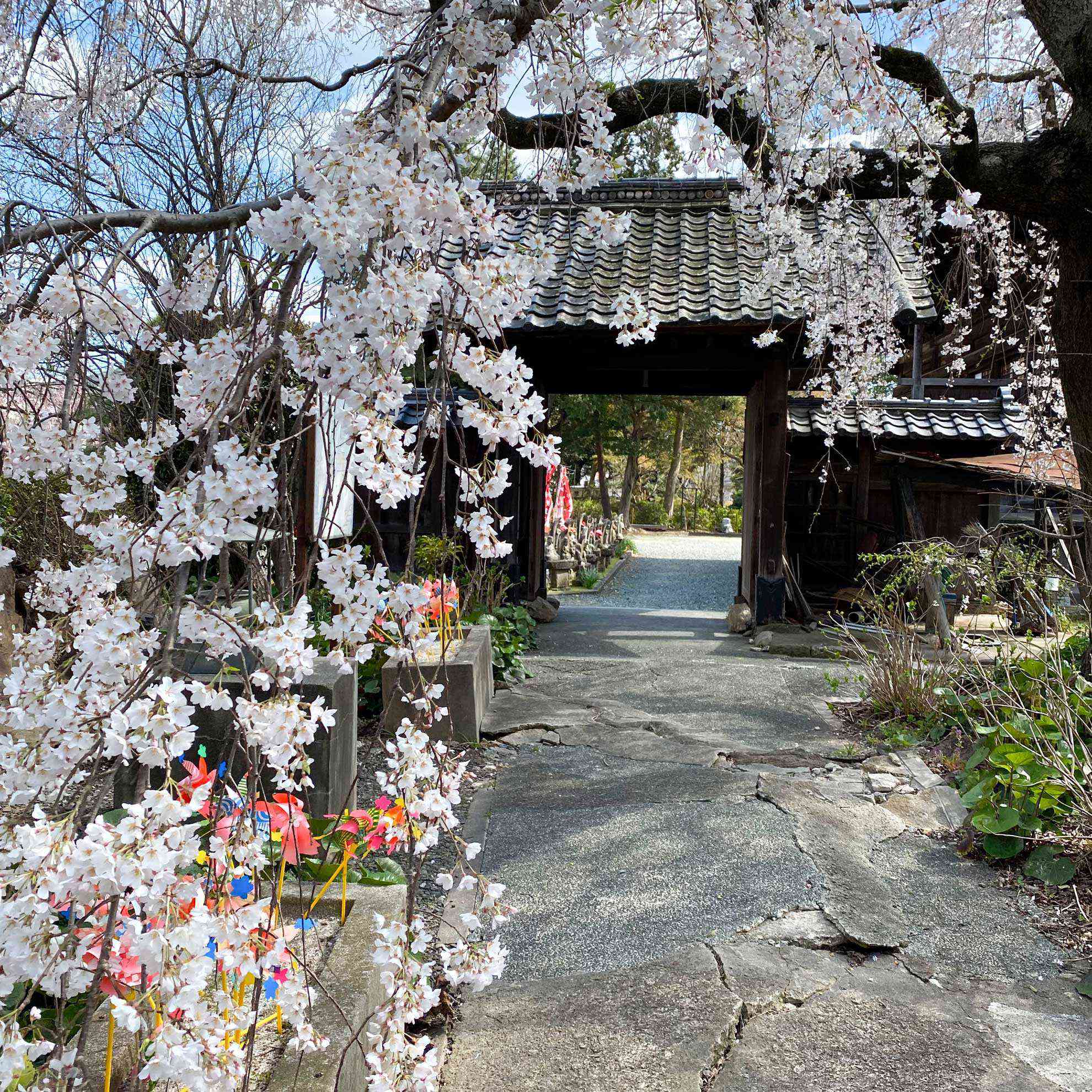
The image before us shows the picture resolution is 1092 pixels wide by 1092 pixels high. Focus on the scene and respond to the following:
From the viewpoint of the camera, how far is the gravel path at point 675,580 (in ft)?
41.5

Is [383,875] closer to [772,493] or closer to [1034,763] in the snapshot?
[1034,763]

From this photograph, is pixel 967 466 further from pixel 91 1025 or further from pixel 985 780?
pixel 91 1025

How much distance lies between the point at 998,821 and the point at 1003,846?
0.32ft

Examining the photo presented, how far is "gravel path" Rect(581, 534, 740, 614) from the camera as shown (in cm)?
1264

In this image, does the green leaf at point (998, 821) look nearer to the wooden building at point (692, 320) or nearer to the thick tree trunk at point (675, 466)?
the wooden building at point (692, 320)

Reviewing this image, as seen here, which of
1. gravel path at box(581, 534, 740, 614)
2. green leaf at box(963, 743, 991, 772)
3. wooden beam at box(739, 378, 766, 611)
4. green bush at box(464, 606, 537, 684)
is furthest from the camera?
gravel path at box(581, 534, 740, 614)

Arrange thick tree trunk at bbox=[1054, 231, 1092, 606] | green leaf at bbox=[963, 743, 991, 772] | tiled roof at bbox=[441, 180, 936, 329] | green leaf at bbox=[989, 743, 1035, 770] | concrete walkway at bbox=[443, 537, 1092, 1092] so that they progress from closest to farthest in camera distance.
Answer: concrete walkway at bbox=[443, 537, 1092, 1092]
green leaf at bbox=[989, 743, 1035, 770]
green leaf at bbox=[963, 743, 991, 772]
thick tree trunk at bbox=[1054, 231, 1092, 606]
tiled roof at bbox=[441, 180, 936, 329]

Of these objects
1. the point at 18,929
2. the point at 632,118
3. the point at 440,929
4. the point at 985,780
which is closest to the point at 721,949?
the point at 440,929

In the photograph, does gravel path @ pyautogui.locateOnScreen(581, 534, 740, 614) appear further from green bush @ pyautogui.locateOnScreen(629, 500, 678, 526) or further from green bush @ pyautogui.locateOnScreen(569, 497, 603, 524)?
green bush @ pyautogui.locateOnScreen(629, 500, 678, 526)

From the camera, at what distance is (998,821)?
3.63m

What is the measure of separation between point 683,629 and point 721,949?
6.79m

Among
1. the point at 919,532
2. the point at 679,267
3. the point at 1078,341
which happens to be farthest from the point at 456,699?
the point at 919,532

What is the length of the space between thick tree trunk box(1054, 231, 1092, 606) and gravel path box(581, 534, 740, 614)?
742 cm

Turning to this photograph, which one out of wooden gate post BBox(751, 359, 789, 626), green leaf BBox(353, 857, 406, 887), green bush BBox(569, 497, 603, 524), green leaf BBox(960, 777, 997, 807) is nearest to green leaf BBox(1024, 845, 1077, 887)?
green leaf BBox(960, 777, 997, 807)
